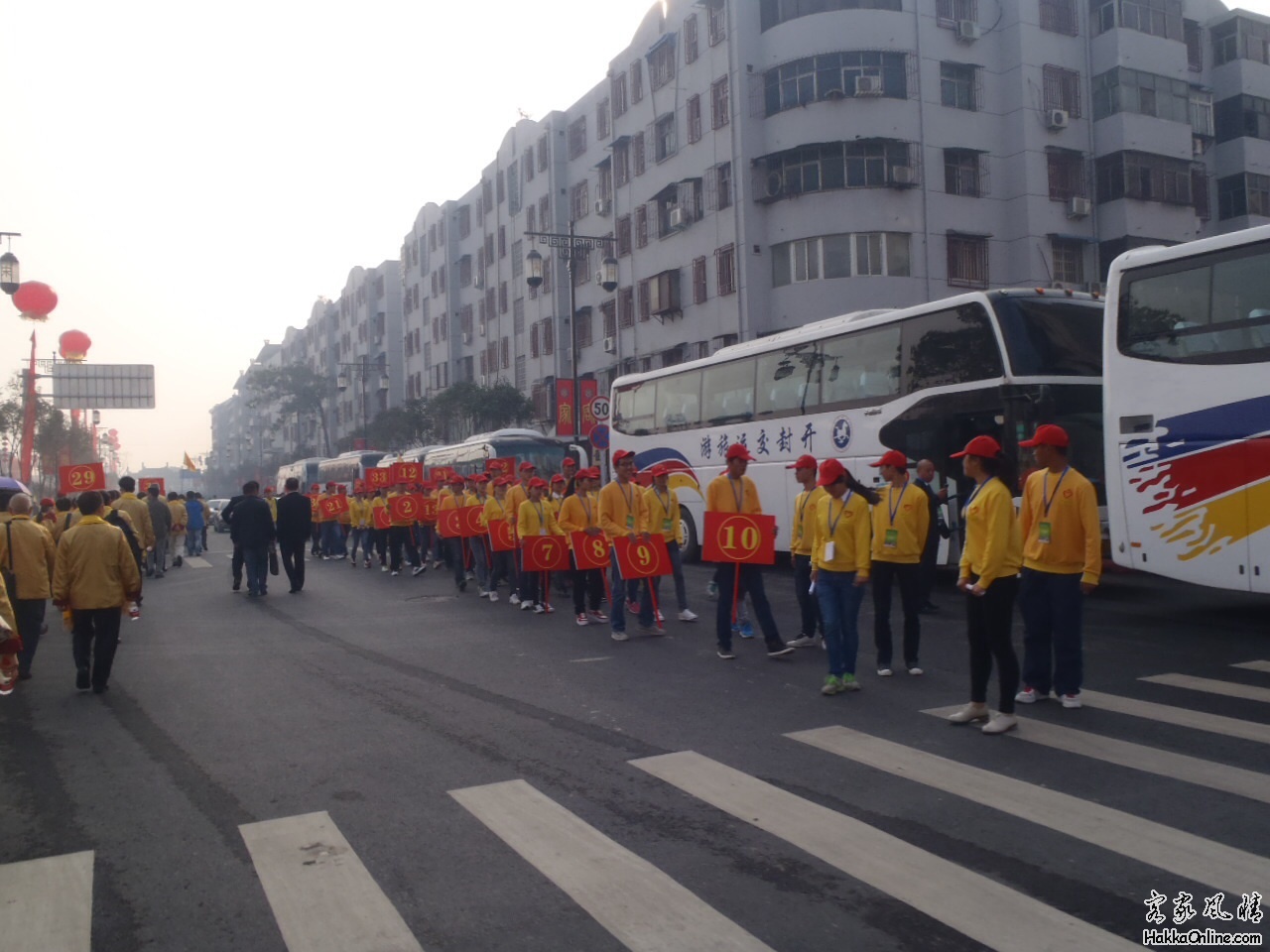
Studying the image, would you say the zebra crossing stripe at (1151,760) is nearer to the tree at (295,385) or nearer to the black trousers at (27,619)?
the black trousers at (27,619)

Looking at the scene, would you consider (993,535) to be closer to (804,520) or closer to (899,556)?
(899,556)

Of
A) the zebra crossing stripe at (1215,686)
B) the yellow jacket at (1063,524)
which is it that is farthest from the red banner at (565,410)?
the yellow jacket at (1063,524)

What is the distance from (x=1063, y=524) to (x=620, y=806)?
12.4 feet

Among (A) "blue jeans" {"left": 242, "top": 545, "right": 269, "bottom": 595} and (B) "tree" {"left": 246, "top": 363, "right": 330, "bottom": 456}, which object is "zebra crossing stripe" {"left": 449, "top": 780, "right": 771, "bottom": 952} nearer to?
(A) "blue jeans" {"left": 242, "top": 545, "right": 269, "bottom": 595}

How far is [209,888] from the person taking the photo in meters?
4.41

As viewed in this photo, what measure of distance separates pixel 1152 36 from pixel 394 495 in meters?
29.1

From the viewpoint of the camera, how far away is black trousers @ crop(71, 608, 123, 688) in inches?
348

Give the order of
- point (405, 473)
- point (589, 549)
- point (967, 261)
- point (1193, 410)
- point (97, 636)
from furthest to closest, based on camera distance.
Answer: point (967, 261) < point (405, 473) < point (589, 549) < point (1193, 410) < point (97, 636)

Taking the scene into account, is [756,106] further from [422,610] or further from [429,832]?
[429,832]

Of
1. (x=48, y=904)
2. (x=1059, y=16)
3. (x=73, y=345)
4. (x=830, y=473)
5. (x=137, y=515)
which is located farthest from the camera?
(x=73, y=345)

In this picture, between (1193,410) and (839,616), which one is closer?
(839,616)

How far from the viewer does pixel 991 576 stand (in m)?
6.70

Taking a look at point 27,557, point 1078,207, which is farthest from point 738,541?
point 1078,207

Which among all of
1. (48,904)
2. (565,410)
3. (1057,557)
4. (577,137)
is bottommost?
(48,904)
